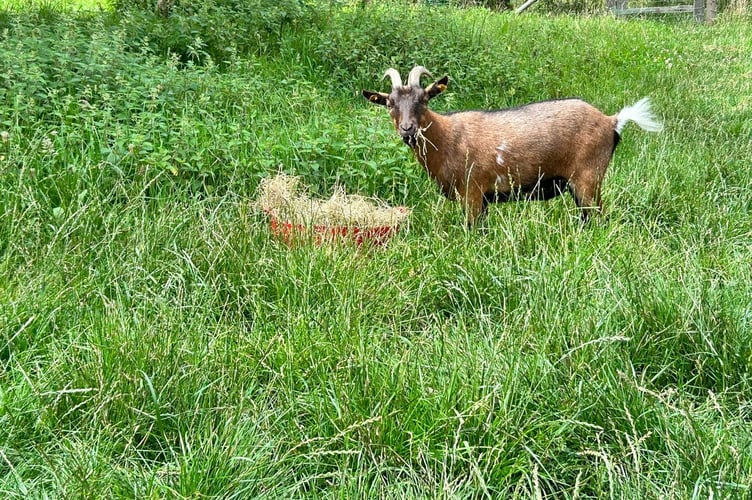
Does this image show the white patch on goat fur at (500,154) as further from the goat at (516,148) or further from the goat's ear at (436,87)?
the goat's ear at (436,87)

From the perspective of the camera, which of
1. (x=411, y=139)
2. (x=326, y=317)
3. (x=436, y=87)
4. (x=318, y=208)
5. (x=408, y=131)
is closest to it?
(x=326, y=317)

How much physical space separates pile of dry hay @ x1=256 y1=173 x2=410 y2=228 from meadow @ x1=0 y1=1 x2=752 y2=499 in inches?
7.2

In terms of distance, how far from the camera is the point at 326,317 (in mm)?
3137

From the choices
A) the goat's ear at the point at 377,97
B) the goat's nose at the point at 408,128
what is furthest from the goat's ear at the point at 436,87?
the goat's nose at the point at 408,128

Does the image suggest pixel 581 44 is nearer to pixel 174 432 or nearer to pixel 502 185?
pixel 502 185

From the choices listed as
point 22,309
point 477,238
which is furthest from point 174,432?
point 477,238

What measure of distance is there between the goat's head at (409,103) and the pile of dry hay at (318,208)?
0.53 meters

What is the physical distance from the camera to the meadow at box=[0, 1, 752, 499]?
7.27ft

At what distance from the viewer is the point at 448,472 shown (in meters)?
2.27

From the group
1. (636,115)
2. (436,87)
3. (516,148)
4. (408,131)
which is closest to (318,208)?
(408,131)

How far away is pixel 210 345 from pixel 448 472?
1074 millimetres

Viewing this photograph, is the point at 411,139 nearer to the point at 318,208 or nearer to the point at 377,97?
the point at 377,97

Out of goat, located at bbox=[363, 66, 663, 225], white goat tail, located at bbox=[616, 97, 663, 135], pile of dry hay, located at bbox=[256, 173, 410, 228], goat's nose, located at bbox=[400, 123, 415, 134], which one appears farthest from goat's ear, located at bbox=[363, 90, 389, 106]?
white goat tail, located at bbox=[616, 97, 663, 135]

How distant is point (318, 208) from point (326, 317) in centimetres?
137
